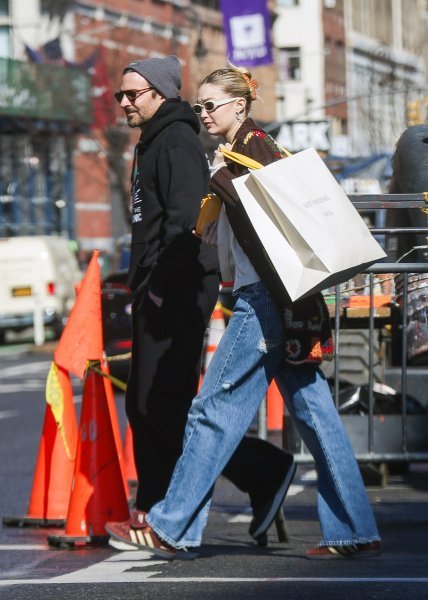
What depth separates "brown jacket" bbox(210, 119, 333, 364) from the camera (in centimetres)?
632

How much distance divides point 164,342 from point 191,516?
29.5 inches

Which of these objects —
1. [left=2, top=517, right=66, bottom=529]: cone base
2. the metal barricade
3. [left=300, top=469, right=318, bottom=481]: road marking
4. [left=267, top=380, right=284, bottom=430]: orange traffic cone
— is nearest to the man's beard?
the metal barricade

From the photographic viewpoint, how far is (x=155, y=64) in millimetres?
7176

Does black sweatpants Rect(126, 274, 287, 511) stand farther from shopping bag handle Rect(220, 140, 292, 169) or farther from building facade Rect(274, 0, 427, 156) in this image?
building facade Rect(274, 0, 427, 156)

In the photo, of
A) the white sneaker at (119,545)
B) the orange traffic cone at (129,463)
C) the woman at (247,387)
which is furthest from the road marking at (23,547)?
the orange traffic cone at (129,463)

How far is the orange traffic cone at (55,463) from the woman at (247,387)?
1.68 metres

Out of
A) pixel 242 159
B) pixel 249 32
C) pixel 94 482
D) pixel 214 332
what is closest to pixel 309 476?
pixel 214 332

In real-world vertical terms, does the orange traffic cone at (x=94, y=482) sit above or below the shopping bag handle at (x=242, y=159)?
below

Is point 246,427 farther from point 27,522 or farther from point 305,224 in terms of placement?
point 27,522

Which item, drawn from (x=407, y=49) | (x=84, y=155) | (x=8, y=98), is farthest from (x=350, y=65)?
(x=8, y=98)

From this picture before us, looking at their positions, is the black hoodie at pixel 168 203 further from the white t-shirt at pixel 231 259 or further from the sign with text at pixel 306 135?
the sign with text at pixel 306 135

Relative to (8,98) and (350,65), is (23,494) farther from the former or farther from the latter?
(350,65)

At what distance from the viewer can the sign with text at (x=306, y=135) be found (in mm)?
39225

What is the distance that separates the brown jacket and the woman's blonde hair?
185mm
